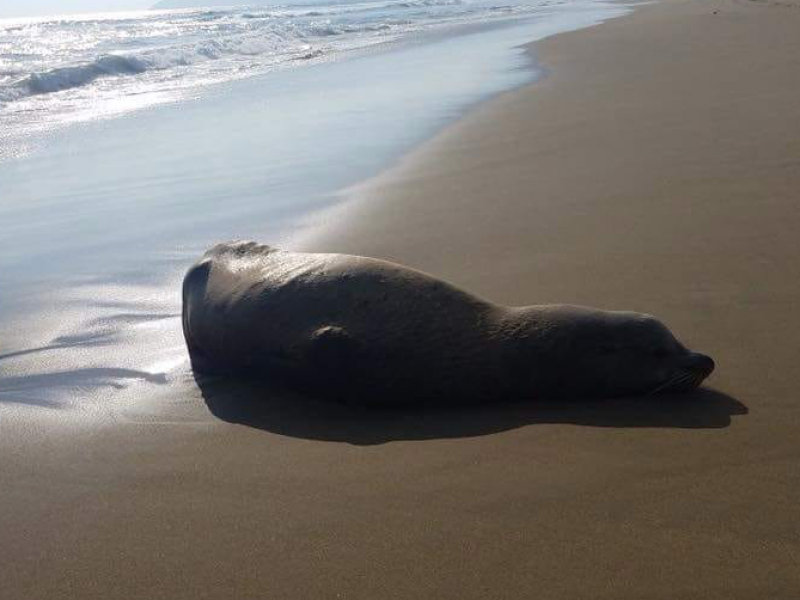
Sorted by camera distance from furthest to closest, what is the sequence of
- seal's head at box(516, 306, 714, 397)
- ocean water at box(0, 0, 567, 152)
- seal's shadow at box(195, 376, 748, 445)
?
ocean water at box(0, 0, 567, 152) < seal's head at box(516, 306, 714, 397) < seal's shadow at box(195, 376, 748, 445)

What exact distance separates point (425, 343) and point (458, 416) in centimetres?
29

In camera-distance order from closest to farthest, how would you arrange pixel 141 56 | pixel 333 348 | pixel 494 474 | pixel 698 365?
1. pixel 494 474
2. pixel 698 365
3. pixel 333 348
4. pixel 141 56

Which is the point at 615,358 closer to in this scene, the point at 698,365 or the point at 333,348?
the point at 698,365

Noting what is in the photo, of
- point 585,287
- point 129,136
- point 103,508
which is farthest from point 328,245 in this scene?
point 129,136

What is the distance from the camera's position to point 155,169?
862 cm

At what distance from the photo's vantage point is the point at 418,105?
1146cm

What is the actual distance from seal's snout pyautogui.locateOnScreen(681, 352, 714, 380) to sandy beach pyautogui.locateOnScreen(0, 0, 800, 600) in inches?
3.7

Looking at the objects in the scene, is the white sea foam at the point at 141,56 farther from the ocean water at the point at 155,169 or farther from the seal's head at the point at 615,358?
→ the seal's head at the point at 615,358

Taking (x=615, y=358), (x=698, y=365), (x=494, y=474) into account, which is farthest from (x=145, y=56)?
(x=494, y=474)

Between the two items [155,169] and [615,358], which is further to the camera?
[155,169]

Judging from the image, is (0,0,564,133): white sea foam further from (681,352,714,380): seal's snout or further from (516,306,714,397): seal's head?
(681,352,714,380): seal's snout

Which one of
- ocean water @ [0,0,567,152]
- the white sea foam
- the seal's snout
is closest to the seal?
the seal's snout

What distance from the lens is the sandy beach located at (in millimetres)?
2496

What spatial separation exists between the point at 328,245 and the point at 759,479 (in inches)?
140
